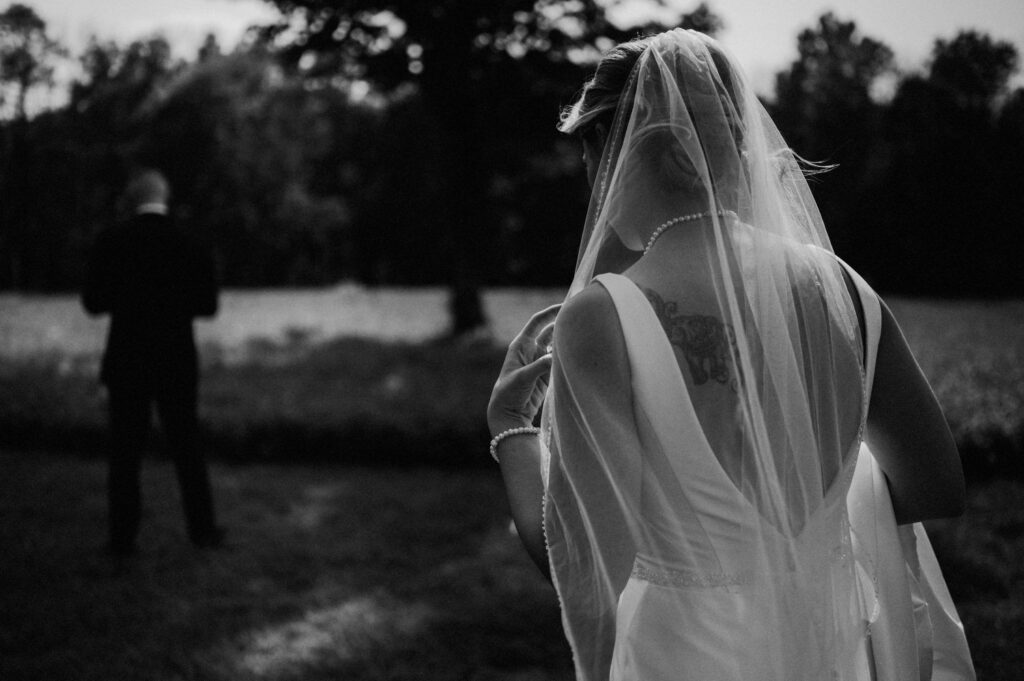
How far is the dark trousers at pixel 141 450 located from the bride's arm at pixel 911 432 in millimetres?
4620

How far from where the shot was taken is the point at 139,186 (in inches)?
207

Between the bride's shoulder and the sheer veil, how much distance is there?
0.07 feet

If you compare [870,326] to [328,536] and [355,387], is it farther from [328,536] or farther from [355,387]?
[355,387]

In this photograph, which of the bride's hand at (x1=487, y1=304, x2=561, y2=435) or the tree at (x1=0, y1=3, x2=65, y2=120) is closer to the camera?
the bride's hand at (x1=487, y1=304, x2=561, y2=435)

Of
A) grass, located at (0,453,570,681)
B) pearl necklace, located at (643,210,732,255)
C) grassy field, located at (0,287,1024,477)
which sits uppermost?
pearl necklace, located at (643,210,732,255)

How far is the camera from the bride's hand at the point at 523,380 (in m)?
1.60

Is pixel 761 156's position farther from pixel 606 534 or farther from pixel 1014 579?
pixel 1014 579

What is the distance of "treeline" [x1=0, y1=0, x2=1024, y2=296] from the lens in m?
12.6

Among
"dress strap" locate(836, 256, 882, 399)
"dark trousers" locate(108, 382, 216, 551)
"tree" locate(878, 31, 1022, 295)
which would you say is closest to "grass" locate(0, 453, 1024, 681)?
"dark trousers" locate(108, 382, 216, 551)

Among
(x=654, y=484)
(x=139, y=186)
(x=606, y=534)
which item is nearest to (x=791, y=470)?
(x=654, y=484)

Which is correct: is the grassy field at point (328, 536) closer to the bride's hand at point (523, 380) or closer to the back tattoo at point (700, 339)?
the bride's hand at point (523, 380)

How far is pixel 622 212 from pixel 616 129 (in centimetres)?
17

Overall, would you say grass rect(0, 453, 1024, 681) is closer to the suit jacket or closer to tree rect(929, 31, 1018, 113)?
the suit jacket

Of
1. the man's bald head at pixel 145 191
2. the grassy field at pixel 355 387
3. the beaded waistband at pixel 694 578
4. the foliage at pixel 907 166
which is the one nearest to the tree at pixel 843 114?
the foliage at pixel 907 166
